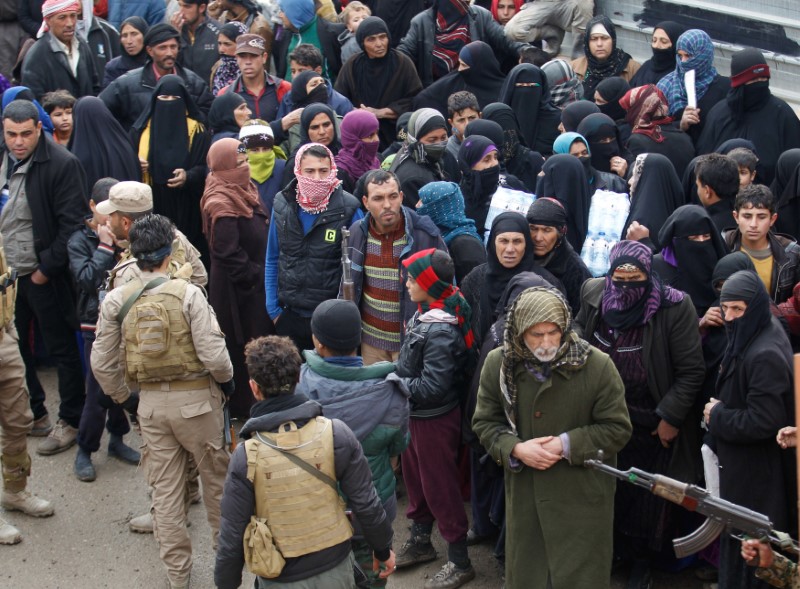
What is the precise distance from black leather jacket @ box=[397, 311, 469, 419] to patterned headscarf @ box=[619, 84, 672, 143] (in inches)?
132

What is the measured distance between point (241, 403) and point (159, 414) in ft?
7.22

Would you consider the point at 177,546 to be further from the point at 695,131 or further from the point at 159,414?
the point at 695,131

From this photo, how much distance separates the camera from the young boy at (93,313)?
6914 mm

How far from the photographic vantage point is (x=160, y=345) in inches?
221

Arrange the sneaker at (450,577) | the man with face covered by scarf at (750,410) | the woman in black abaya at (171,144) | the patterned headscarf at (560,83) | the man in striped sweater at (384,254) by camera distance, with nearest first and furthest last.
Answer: the man with face covered by scarf at (750,410), the sneaker at (450,577), the man in striped sweater at (384,254), the woman in black abaya at (171,144), the patterned headscarf at (560,83)

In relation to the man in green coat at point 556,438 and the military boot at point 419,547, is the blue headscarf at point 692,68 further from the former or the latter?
the man in green coat at point 556,438

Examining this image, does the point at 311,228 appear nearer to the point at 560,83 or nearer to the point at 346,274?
the point at 346,274

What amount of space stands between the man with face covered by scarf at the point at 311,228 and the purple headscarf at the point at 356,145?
0.92 meters

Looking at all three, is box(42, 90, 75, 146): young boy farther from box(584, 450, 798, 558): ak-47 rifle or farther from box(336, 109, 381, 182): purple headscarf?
box(584, 450, 798, 558): ak-47 rifle

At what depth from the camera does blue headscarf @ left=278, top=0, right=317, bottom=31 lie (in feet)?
35.1

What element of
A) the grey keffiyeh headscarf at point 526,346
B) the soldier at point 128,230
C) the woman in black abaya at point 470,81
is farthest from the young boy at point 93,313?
the woman in black abaya at point 470,81

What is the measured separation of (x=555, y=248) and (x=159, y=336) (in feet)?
7.92

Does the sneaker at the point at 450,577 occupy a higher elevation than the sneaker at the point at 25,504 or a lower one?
higher

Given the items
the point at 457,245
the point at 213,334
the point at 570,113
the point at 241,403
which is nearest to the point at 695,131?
the point at 570,113
